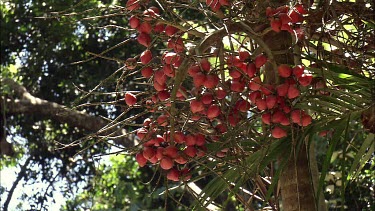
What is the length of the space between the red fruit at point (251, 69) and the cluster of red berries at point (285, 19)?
0.07 meters

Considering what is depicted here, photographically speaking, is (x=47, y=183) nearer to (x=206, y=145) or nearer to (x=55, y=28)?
(x=55, y=28)

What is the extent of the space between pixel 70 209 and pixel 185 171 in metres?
3.24

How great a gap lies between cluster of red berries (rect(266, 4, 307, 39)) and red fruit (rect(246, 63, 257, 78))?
7 cm

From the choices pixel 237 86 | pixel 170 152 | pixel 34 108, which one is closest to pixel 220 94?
pixel 237 86

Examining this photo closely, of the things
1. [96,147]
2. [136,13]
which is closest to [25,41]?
[96,147]

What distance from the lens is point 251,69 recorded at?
4.18 feet

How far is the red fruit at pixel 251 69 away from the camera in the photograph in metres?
1.27

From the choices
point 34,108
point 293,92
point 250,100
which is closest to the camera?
point 293,92

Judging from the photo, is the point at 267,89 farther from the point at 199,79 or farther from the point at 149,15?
the point at 149,15

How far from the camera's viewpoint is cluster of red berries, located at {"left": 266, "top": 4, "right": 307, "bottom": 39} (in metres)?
1.27

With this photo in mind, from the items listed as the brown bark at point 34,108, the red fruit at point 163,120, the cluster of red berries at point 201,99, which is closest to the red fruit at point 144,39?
the cluster of red berries at point 201,99

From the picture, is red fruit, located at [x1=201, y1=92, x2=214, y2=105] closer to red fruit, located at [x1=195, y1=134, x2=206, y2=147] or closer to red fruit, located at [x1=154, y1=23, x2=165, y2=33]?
red fruit, located at [x1=195, y1=134, x2=206, y2=147]

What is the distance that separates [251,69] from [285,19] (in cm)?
10

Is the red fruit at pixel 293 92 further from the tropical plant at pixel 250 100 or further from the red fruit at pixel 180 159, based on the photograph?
the red fruit at pixel 180 159
